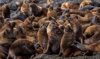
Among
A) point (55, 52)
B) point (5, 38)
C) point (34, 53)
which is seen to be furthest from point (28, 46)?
point (5, 38)

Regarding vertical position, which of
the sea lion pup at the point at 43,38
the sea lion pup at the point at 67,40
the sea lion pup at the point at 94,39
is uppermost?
the sea lion pup at the point at 67,40

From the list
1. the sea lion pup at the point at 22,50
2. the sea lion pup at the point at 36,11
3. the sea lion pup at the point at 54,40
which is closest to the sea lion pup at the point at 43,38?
the sea lion pup at the point at 54,40

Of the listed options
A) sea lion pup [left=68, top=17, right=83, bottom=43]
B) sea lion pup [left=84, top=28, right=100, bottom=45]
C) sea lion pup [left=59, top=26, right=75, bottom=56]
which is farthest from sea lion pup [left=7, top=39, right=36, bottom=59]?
sea lion pup [left=84, top=28, right=100, bottom=45]

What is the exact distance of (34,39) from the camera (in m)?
7.37

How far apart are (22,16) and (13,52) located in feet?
25.7

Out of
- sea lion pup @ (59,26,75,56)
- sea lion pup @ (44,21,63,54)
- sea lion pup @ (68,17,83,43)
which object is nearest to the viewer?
sea lion pup @ (59,26,75,56)

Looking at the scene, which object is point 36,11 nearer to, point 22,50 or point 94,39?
point 94,39

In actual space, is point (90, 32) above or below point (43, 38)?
below

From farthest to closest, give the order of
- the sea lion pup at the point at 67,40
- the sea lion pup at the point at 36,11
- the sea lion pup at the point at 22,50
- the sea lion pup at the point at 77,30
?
1. the sea lion pup at the point at 36,11
2. the sea lion pup at the point at 77,30
3. the sea lion pup at the point at 22,50
4. the sea lion pup at the point at 67,40

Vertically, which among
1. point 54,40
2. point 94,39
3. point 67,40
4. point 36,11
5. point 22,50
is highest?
point 67,40

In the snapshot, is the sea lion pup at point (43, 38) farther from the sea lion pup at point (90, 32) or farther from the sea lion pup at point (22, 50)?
the sea lion pup at point (90, 32)

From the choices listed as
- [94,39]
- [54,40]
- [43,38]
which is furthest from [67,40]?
[94,39]

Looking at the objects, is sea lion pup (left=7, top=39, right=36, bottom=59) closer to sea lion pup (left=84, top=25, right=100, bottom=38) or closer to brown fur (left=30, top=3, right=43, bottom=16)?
sea lion pup (left=84, top=25, right=100, bottom=38)

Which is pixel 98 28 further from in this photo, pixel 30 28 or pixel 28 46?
pixel 30 28
